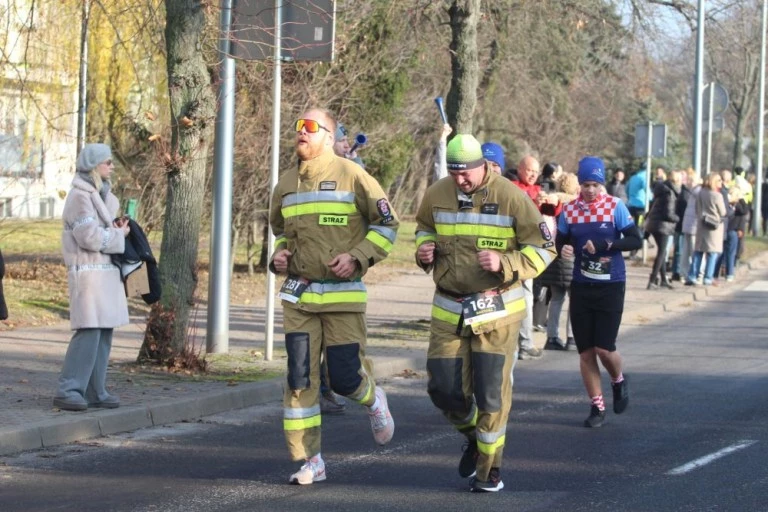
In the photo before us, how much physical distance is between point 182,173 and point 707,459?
5261mm

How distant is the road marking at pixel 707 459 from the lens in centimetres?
781

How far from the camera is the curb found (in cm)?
830

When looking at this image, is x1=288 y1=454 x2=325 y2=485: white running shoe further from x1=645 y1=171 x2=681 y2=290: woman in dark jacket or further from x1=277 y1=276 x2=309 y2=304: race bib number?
x1=645 y1=171 x2=681 y2=290: woman in dark jacket

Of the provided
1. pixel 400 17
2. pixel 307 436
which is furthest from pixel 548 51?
pixel 307 436

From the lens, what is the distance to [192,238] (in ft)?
37.0

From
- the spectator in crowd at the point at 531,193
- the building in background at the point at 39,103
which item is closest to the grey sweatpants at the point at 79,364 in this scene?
the spectator in crowd at the point at 531,193

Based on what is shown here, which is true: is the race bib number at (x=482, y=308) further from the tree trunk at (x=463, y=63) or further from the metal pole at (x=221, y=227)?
the tree trunk at (x=463, y=63)

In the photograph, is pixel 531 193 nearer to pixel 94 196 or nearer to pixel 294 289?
pixel 94 196

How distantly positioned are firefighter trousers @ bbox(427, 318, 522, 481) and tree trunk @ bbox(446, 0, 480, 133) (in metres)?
7.37

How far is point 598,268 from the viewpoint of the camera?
9.40 meters

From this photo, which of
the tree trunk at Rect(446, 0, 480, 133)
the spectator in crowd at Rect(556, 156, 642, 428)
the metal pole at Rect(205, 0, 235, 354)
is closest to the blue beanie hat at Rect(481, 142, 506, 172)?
the spectator in crowd at Rect(556, 156, 642, 428)

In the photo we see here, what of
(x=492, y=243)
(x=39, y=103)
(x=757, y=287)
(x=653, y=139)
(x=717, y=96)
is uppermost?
(x=717, y=96)

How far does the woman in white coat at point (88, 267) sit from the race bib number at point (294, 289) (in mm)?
2156

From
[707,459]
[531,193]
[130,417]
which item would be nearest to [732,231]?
[531,193]
